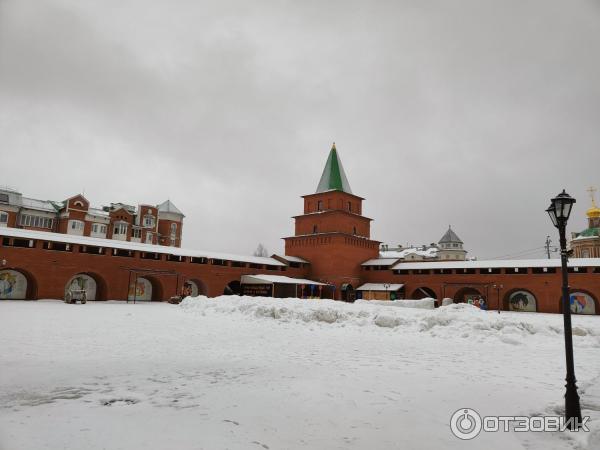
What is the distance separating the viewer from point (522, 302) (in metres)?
36.2

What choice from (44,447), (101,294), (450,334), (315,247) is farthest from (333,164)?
(44,447)

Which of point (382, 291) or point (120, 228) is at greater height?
point (120, 228)

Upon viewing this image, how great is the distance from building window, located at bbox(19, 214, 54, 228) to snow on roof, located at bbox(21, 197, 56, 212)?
1.26 meters

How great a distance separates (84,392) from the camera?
20.0 ft

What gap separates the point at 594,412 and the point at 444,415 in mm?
2252

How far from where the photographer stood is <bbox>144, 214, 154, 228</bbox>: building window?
2217 inches

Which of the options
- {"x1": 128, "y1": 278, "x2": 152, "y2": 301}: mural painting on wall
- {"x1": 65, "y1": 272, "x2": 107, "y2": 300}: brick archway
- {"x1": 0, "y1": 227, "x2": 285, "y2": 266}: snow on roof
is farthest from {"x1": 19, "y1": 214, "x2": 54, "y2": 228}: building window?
{"x1": 128, "y1": 278, "x2": 152, "y2": 301}: mural painting on wall

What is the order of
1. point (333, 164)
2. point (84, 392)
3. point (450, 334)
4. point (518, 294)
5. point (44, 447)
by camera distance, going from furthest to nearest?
Result: point (333, 164) → point (518, 294) → point (450, 334) → point (84, 392) → point (44, 447)

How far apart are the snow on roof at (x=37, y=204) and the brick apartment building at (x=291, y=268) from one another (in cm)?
16

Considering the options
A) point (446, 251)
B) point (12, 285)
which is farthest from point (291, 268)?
point (446, 251)

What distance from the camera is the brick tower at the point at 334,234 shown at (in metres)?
41.8

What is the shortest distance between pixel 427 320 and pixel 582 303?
26.0 metres

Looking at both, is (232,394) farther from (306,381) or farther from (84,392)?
(84,392)

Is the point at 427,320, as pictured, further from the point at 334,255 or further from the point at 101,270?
the point at 101,270
